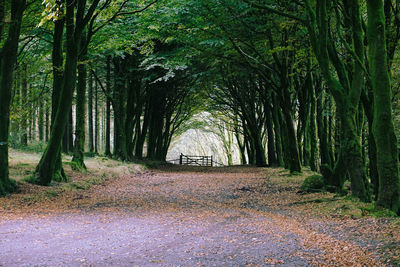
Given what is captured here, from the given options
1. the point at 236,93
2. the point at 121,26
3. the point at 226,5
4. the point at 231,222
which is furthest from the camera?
the point at 236,93

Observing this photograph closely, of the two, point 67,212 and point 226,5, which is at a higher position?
point 226,5

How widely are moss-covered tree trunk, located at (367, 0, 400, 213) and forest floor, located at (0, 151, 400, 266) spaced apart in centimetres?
54

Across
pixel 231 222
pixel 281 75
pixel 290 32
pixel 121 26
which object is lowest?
pixel 231 222

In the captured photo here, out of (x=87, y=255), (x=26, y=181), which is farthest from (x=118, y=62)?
(x=87, y=255)

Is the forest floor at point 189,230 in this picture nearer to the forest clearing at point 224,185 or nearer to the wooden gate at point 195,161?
the forest clearing at point 224,185

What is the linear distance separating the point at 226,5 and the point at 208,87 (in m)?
17.3

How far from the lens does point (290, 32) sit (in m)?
14.5

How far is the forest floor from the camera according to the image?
4.51 m

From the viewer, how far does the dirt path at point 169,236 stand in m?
4.47

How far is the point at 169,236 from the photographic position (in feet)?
A: 18.9

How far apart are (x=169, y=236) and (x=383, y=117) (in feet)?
14.6

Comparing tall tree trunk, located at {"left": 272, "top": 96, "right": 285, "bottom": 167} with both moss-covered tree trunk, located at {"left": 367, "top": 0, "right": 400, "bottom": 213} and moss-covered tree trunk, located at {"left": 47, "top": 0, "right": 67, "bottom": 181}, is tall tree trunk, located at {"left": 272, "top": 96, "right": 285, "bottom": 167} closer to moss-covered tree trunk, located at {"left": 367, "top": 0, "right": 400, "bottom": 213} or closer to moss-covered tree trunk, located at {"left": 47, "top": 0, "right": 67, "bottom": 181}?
moss-covered tree trunk, located at {"left": 47, "top": 0, "right": 67, "bottom": 181}

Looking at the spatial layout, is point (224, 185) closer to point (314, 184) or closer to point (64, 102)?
point (314, 184)

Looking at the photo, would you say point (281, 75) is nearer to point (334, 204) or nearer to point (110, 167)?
→ point (334, 204)
